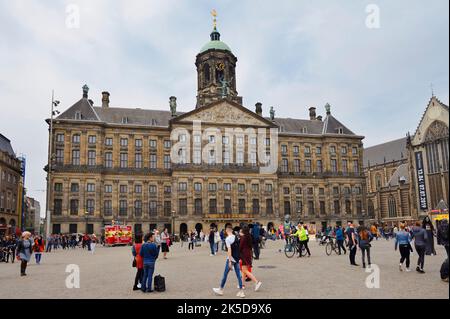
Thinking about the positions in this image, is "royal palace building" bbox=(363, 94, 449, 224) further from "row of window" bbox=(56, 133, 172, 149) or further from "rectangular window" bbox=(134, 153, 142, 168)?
"rectangular window" bbox=(134, 153, 142, 168)

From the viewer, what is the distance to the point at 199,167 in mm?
56000

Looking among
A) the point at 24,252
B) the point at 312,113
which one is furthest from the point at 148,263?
the point at 312,113

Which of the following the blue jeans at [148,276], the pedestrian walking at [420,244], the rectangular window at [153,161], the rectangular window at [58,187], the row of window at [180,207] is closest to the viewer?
the blue jeans at [148,276]

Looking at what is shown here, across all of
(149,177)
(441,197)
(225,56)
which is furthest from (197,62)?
(441,197)

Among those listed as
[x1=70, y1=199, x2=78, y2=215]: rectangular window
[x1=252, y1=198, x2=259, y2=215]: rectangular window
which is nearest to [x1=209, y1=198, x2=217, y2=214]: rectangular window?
[x1=252, y1=198, x2=259, y2=215]: rectangular window

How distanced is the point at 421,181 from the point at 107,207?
54.6 metres

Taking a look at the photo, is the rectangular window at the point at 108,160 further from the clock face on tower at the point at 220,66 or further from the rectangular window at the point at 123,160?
the clock face on tower at the point at 220,66

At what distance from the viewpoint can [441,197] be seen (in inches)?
2502

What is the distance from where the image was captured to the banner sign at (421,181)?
66.2 m

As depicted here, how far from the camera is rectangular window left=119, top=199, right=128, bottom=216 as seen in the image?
54.7 metres

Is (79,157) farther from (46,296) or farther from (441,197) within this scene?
(441,197)

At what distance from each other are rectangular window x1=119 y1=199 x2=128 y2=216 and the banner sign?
51.7 meters

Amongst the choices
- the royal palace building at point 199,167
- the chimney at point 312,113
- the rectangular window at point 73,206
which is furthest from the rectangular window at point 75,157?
the chimney at point 312,113

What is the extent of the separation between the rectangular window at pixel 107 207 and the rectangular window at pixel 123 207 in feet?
4.68
